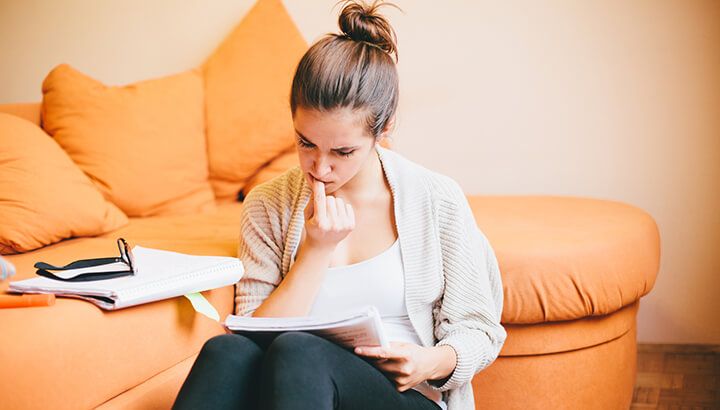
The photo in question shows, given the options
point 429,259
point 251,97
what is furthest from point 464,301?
point 251,97

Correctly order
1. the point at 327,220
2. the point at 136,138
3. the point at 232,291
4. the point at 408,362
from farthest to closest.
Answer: the point at 136,138 < the point at 232,291 < the point at 327,220 < the point at 408,362

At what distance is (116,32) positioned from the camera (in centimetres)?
274

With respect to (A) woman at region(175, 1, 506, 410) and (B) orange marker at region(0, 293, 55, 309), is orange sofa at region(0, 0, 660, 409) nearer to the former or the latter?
(B) orange marker at region(0, 293, 55, 309)

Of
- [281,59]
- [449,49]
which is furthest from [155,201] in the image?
[449,49]

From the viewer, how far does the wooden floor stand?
195 cm

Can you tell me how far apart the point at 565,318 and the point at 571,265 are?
0.12m

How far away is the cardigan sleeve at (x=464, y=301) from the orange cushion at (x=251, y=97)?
1018 millimetres

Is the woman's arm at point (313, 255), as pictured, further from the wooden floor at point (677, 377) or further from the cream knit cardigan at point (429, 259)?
the wooden floor at point (677, 377)

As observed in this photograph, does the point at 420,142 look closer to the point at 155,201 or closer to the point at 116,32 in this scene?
the point at 155,201

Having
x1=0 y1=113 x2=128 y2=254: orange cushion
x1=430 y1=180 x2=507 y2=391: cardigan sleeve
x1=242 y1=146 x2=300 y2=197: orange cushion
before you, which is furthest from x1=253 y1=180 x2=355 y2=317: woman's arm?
x1=242 y1=146 x2=300 y2=197: orange cushion

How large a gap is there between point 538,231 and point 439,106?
0.76 m

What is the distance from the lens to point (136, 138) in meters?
2.27

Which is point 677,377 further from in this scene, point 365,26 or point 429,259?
point 365,26

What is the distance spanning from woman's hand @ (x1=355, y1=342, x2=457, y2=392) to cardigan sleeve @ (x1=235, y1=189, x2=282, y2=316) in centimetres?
30
